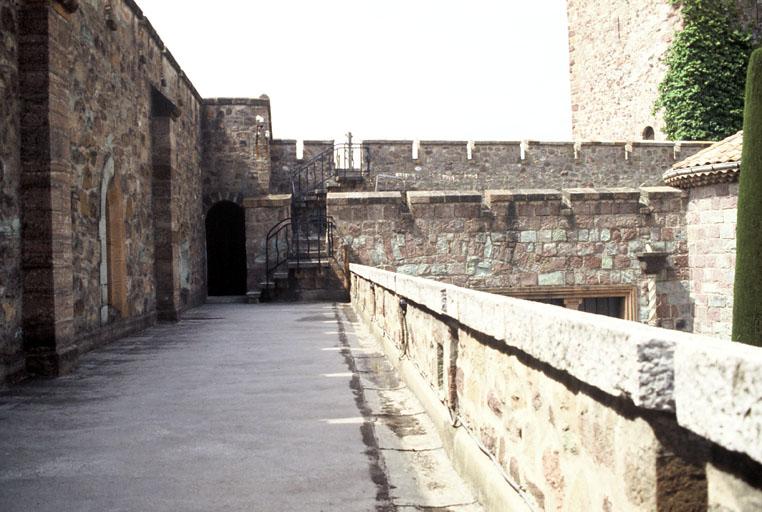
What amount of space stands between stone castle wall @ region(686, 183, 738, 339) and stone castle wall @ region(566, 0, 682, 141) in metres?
12.2

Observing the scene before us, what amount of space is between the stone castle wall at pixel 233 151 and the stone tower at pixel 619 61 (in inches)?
523

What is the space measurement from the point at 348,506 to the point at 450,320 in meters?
1.29

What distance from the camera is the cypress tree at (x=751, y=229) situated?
745 cm

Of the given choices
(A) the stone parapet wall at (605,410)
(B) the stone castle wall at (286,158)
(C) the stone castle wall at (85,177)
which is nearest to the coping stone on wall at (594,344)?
(A) the stone parapet wall at (605,410)

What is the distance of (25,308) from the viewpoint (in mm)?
6148

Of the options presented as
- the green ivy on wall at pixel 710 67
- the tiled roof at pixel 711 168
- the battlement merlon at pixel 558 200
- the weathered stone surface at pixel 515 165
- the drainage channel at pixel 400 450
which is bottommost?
the drainage channel at pixel 400 450

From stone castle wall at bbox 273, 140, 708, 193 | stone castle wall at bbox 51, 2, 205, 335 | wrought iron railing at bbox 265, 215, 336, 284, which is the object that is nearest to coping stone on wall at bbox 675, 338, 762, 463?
stone castle wall at bbox 51, 2, 205, 335

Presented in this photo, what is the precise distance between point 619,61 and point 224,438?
990 inches

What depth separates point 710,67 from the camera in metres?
21.6

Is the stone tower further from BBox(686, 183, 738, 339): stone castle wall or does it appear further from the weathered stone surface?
BBox(686, 183, 738, 339): stone castle wall

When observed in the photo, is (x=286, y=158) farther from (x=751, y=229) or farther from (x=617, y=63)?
(x=751, y=229)

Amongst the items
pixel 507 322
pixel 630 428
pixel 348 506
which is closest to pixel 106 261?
pixel 348 506

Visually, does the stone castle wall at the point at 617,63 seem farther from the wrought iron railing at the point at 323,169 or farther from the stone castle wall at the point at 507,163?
the wrought iron railing at the point at 323,169

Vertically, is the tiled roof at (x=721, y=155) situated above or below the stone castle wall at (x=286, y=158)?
below
